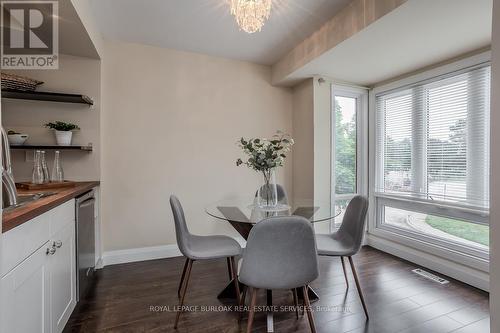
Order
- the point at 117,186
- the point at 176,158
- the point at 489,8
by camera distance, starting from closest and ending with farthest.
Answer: the point at 489,8 → the point at 117,186 → the point at 176,158

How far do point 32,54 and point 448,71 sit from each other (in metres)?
4.21

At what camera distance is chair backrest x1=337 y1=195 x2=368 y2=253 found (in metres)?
2.04

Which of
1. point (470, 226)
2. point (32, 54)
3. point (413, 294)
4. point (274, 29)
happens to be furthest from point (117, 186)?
point (470, 226)

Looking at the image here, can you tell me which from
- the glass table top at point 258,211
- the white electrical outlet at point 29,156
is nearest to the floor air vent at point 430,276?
the glass table top at point 258,211

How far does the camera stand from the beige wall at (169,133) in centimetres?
301

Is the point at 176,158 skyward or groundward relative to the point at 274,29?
groundward

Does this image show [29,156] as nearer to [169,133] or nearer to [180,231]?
[169,133]

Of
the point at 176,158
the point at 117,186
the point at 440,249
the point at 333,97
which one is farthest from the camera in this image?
the point at 333,97

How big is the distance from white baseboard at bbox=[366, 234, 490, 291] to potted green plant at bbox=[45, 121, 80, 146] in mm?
3921

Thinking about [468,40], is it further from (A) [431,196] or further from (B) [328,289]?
(B) [328,289]

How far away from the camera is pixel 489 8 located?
1841 millimetres

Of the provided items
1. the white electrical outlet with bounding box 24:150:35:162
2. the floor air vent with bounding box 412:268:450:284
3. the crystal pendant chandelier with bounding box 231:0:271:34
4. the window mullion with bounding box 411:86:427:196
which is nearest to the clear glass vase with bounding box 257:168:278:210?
the crystal pendant chandelier with bounding box 231:0:271:34

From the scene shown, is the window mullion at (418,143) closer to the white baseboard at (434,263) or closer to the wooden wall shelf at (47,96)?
the white baseboard at (434,263)

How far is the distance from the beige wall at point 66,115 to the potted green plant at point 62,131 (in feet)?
0.46
